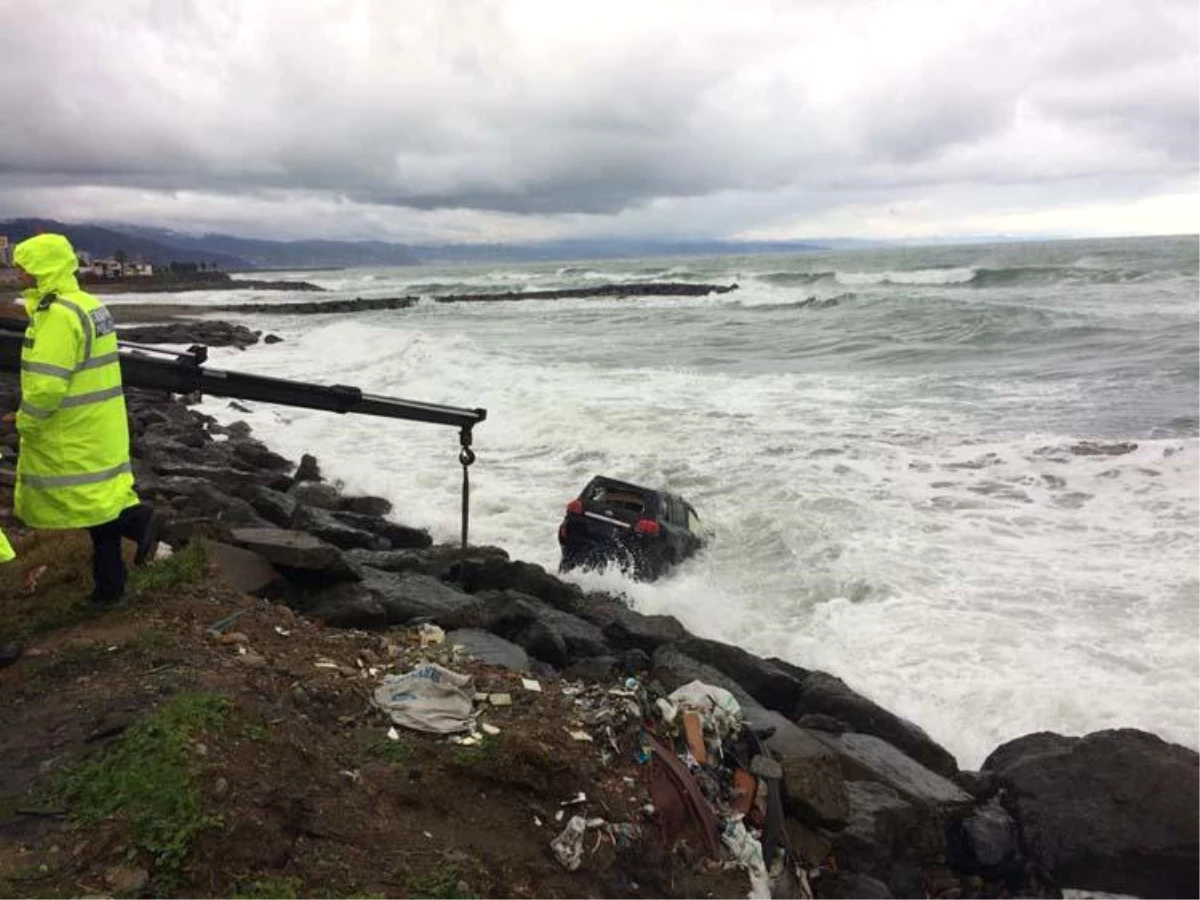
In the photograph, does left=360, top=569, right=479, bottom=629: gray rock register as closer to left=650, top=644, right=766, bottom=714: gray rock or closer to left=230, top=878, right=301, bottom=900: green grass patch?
left=650, top=644, right=766, bottom=714: gray rock

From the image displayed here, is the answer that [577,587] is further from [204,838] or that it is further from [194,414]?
[194,414]

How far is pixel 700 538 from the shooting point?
10.2 metres

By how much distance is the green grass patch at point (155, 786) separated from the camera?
2844 millimetres

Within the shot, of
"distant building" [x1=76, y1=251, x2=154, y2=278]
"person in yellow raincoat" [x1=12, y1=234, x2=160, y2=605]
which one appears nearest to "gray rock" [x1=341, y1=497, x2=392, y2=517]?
"person in yellow raincoat" [x1=12, y1=234, x2=160, y2=605]

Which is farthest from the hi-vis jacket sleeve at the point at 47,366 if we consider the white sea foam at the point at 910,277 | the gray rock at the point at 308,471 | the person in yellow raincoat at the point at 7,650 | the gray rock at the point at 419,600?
the white sea foam at the point at 910,277

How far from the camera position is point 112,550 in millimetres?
4973

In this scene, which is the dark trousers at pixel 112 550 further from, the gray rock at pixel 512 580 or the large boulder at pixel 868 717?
the large boulder at pixel 868 717

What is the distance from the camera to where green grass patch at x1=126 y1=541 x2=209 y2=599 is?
5.27 meters

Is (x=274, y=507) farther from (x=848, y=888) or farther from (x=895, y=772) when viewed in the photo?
(x=848, y=888)

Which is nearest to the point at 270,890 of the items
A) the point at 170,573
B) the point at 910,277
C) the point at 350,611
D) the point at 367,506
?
the point at 170,573

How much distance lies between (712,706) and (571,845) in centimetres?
151

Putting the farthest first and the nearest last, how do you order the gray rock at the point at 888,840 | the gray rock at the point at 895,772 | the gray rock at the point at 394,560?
the gray rock at the point at 394,560 < the gray rock at the point at 895,772 < the gray rock at the point at 888,840

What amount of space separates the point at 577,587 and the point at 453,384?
1463 cm

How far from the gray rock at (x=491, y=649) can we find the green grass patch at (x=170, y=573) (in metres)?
1.78
